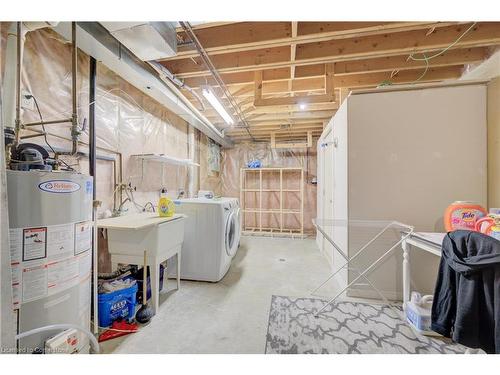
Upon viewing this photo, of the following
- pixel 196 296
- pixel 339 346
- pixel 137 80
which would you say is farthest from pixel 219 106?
pixel 339 346

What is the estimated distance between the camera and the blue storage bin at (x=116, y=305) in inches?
62.8

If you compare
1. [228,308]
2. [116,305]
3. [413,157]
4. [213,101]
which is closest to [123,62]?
[213,101]

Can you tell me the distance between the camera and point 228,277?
2609 millimetres

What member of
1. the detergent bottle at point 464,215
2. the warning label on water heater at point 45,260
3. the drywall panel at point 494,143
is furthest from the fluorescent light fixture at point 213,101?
the drywall panel at point 494,143

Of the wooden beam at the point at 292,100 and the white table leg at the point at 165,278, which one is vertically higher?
the wooden beam at the point at 292,100

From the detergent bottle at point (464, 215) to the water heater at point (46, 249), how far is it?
2671 millimetres

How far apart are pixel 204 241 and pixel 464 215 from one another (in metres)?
2.42

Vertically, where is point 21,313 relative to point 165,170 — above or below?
below

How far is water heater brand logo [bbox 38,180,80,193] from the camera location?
3.43 ft

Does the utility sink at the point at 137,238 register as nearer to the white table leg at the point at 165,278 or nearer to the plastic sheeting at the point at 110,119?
the plastic sheeting at the point at 110,119

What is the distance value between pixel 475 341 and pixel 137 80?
10.3 ft

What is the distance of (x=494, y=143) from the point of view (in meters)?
1.88

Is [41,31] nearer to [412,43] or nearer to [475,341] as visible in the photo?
[412,43]

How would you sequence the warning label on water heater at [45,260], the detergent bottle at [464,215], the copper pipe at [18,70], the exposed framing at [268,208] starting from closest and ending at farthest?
the warning label on water heater at [45,260] → the copper pipe at [18,70] → the detergent bottle at [464,215] → the exposed framing at [268,208]
